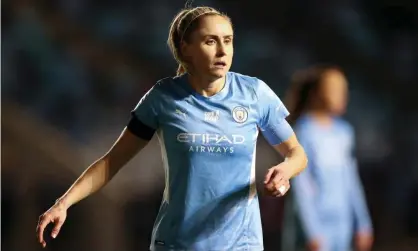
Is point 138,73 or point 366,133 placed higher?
point 138,73

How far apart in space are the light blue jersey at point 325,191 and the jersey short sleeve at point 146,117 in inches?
38.8

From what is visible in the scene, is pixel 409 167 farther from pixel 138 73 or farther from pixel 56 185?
pixel 56 185

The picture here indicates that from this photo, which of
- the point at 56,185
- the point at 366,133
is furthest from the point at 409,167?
the point at 56,185

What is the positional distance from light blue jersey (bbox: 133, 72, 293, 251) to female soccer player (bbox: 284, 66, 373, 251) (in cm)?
96

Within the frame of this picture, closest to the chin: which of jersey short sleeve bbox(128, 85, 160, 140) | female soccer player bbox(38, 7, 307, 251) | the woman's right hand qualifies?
female soccer player bbox(38, 7, 307, 251)

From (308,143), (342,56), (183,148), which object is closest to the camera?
(183,148)

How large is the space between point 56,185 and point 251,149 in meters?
1.12

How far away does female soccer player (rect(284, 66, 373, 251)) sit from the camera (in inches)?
78.2

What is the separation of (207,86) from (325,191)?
1.05m

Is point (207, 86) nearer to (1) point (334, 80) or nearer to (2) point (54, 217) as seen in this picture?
(2) point (54, 217)

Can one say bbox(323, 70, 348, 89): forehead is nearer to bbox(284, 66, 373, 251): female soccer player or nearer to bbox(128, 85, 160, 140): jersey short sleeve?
bbox(284, 66, 373, 251): female soccer player

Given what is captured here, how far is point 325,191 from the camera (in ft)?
6.54

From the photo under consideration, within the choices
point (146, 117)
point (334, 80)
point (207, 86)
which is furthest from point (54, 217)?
point (334, 80)

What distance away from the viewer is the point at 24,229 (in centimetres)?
200
